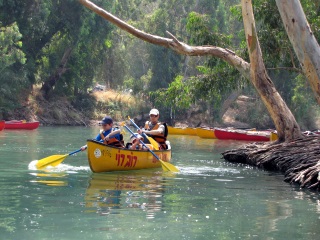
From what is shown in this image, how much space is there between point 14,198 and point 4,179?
290 cm

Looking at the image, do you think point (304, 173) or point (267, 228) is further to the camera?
point (304, 173)

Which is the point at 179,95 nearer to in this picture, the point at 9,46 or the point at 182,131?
the point at 182,131

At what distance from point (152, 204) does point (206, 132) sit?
24711 millimetres

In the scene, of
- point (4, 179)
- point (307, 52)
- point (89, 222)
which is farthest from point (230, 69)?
point (89, 222)

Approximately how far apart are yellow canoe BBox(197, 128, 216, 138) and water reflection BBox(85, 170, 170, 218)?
18.9 m

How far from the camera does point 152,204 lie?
12094 millimetres

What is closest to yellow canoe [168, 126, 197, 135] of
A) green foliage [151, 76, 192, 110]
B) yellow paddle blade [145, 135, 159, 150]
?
green foliage [151, 76, 192, 110]

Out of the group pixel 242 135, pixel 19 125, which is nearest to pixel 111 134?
pixel 242 135

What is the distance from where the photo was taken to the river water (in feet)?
32.2

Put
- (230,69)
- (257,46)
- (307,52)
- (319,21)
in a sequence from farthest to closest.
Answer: (230,69) < (319,21) < (257,46) < (307,52)

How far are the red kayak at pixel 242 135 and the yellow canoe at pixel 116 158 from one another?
1591 centimetres

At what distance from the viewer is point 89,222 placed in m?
10.2

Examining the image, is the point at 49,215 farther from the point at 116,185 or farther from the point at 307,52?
the point at 307,52

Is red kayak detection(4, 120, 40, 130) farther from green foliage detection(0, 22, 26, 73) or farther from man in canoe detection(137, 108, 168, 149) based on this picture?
man in canoe detection(137, 108, 168, 149)
